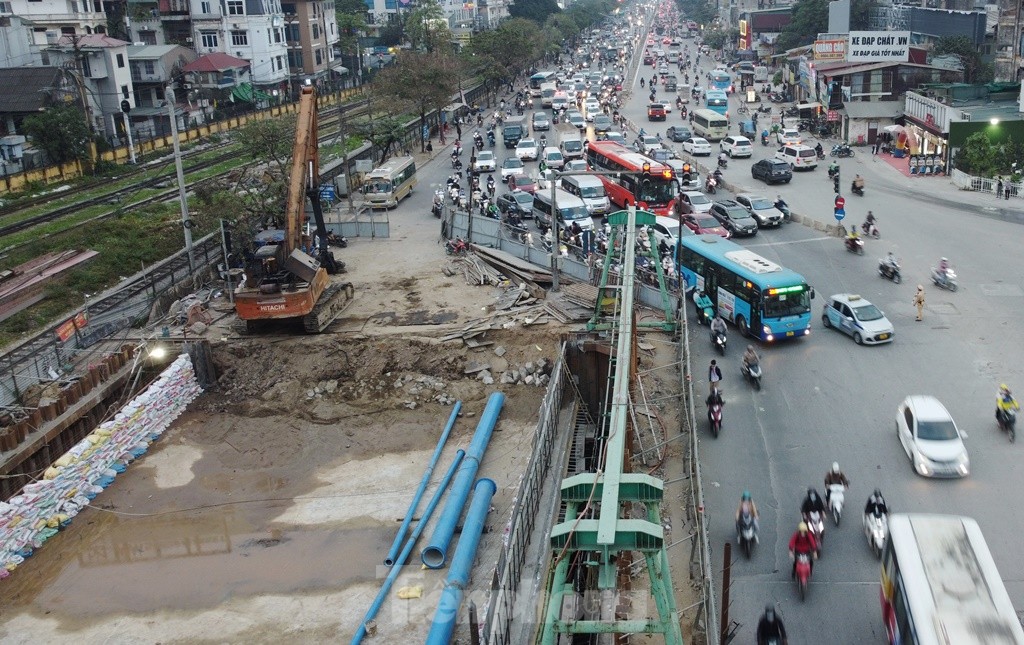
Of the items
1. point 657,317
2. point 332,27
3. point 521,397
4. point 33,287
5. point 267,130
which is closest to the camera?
point 521,397

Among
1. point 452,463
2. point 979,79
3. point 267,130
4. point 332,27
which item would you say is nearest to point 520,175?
point 267,130

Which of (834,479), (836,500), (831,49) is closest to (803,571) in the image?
(836,500)

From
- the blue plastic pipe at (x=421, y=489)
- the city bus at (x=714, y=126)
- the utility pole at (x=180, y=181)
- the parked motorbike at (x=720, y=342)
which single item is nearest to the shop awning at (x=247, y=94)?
the city bus at (x=714, y=126)

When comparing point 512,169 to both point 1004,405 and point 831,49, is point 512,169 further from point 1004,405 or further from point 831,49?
point 1004,405

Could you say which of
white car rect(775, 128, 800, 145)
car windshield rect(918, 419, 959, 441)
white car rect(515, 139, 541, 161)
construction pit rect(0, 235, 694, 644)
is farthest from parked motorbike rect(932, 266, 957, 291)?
white car rect(515, 139, 541, 161)

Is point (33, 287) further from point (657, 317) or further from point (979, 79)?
point (979, 79)

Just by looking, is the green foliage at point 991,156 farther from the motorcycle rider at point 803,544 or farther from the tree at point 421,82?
the motorcycle rider at point 803,544
